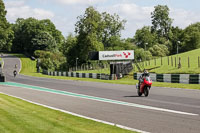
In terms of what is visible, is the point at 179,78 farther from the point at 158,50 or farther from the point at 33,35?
the point at 33,35

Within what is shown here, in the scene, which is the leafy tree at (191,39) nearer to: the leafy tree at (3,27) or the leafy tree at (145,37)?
the leafy tree at (145,37)

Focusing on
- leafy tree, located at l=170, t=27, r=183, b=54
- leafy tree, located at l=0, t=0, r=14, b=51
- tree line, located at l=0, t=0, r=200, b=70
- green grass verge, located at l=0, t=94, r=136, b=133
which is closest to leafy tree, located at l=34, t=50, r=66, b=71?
tree line, located at l=0, t=0, r=200, b=70

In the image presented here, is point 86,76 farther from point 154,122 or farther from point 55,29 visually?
Result: point 55,29

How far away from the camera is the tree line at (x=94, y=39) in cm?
9131

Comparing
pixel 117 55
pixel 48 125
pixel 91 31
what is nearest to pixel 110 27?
pixel 91 31

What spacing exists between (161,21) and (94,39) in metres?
40.4

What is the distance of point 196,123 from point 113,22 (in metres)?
94.7

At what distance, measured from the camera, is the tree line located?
9131 cm

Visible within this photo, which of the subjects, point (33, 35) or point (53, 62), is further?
point (33, 35)

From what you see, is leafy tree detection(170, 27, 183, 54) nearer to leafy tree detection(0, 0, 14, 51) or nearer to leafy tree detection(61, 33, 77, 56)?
leafy tree detection(61, 33, 77, 56)

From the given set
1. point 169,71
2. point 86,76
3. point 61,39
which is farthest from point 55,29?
point 169,71

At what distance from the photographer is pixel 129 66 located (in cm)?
4994

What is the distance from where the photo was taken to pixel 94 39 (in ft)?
292

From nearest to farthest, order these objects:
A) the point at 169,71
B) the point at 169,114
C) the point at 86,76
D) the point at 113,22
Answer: the point at 169,114 → the point at 169,71 → the point at 86,76 → the point at 113,22
